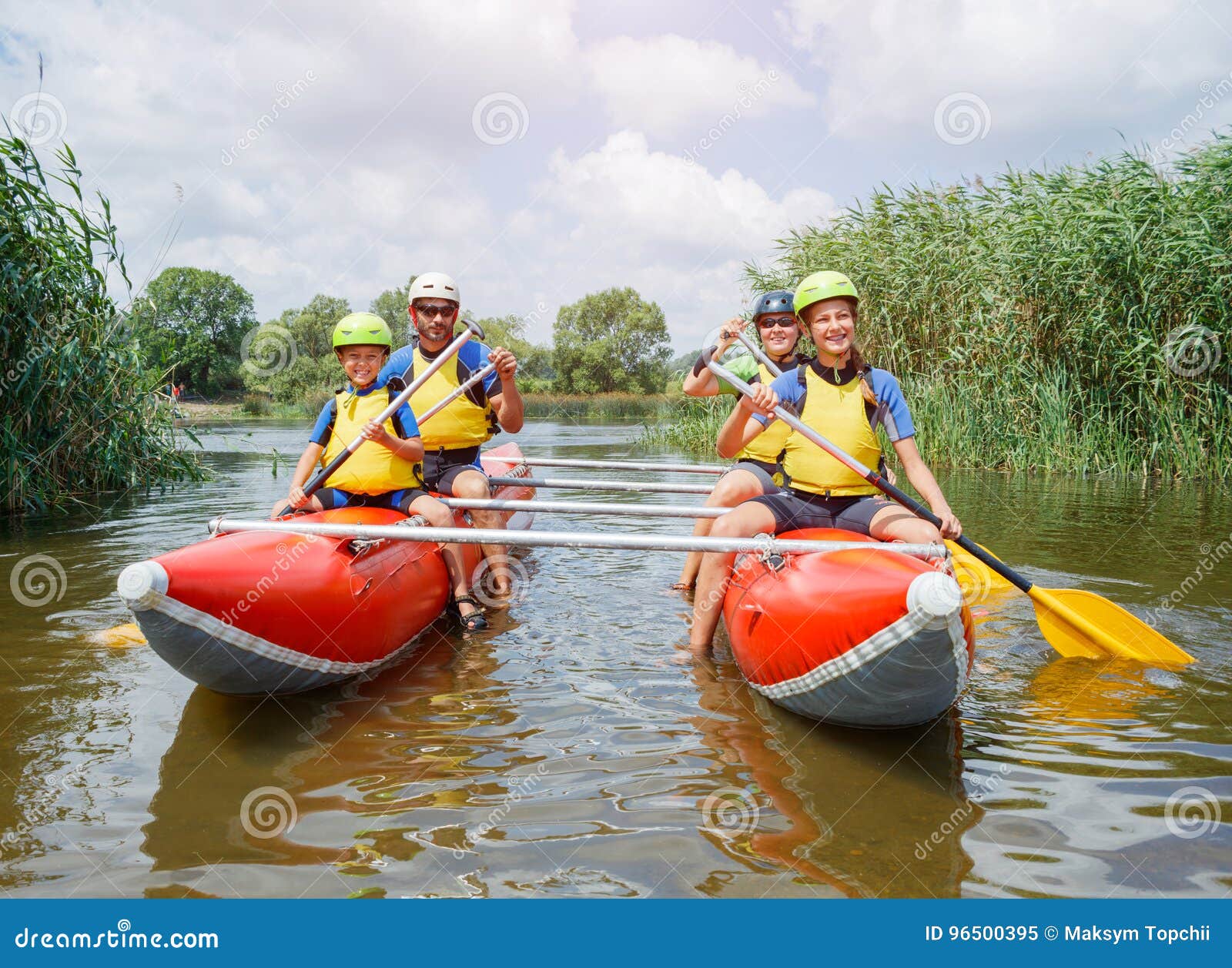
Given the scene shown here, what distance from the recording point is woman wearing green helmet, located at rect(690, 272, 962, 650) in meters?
3.94

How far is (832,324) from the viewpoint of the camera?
3939 millimetres

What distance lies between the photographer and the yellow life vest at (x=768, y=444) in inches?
203

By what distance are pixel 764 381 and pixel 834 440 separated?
150cm

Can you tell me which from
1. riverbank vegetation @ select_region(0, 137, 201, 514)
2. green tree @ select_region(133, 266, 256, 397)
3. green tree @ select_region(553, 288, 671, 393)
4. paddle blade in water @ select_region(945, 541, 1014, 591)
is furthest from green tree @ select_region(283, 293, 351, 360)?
paddle blade in water @ select_region(945, 541, 1014, 591)

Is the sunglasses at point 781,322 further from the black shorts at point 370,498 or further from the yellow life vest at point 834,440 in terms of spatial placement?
the black shorts at point 370,498

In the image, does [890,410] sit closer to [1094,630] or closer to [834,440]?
[834,440]

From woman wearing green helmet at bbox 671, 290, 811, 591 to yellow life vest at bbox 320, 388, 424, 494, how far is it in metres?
1.61

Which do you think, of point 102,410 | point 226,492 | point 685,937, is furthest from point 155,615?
point 226,492

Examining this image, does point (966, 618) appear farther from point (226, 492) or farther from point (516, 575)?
point (226, 492)

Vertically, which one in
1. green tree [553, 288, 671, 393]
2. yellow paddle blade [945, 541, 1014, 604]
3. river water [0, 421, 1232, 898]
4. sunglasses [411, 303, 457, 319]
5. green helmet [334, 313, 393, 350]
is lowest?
river water [0, 421, 1232, 898]

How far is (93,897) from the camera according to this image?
226 centimetres

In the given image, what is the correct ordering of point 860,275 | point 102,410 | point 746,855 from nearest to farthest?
point 746,855 < point 102,410 < point 860,275

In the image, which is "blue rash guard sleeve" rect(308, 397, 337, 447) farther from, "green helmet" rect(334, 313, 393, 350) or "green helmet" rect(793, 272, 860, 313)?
"green helmet" rect(793, 272, 860, 313)

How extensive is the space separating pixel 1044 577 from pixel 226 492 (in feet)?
28.1
